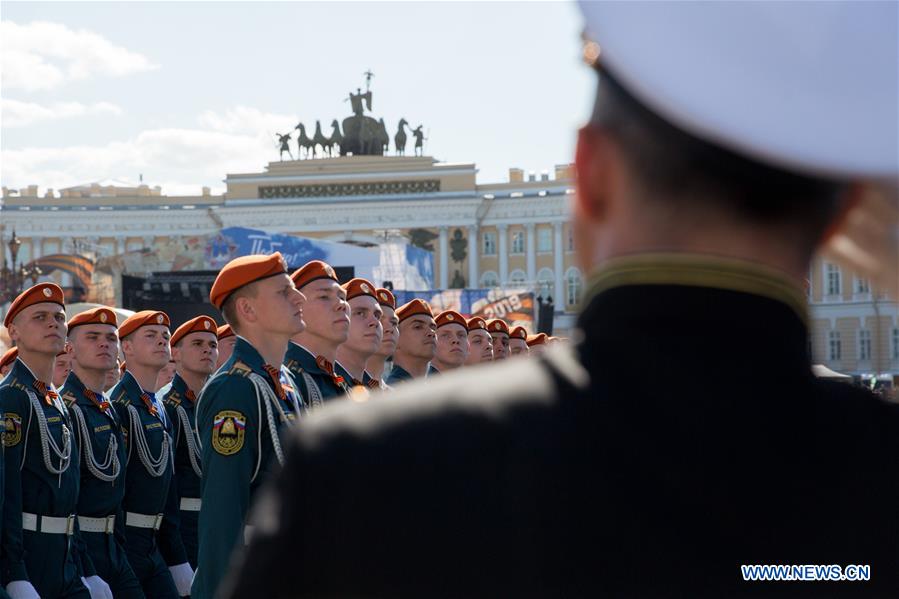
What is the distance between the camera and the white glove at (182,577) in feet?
22.6

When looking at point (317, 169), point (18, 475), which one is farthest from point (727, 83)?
point (317, 169)

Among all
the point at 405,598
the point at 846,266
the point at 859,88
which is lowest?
the point at 405,598

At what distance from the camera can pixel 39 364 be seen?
6137mm

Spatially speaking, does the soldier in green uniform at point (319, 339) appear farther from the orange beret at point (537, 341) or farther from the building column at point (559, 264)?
the building column at point (559, 264)

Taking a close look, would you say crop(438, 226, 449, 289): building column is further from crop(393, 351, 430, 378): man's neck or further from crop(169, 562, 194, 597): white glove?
crop(169, 562, 194, 597): white glove

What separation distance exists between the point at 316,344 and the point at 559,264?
66.4 meters

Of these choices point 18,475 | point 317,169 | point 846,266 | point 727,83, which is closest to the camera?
point 727,83

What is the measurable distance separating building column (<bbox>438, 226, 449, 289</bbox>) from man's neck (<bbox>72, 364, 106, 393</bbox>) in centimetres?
6485

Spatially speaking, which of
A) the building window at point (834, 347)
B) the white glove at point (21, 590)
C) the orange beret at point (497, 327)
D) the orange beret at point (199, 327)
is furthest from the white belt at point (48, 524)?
the building window at point (834, 347)

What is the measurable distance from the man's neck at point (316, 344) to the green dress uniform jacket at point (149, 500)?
1.69m

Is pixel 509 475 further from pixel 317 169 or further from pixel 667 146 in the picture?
pixel 317 169

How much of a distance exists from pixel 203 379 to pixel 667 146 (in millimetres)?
7449

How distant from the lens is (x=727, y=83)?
0.92 metres

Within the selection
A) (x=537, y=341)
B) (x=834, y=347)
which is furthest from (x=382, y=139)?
(x=537, y=341)
